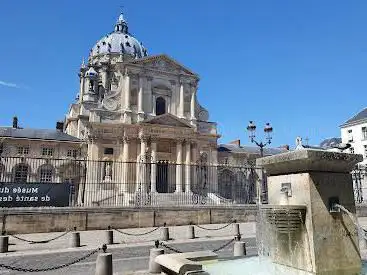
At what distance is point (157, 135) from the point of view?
38.8 metres

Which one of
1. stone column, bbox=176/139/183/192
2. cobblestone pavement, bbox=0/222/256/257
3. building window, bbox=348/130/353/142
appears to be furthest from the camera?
building window, bbox=348/130/353/142

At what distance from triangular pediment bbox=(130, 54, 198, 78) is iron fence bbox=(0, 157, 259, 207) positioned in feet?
45.6

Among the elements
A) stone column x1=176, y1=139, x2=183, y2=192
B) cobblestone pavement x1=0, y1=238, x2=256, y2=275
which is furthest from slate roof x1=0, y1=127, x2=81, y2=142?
cobblestone pavement x1=0, y1=238, x2=256, y2=275

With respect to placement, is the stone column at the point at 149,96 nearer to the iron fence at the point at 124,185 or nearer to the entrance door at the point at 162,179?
the entrance door at the point at 162,179

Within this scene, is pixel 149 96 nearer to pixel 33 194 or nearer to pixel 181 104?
pixel 181 104

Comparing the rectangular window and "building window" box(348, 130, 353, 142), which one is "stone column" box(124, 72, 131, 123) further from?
"building window" box(348, 130, 353, 142)

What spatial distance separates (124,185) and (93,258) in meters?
20.1

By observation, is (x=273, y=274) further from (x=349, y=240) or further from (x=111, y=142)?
(x=111, y=142)

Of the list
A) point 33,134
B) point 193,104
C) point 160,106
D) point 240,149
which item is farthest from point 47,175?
point 240,149

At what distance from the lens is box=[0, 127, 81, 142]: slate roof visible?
4250 centimetres

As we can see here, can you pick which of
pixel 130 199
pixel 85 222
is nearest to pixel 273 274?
pixel 85 222

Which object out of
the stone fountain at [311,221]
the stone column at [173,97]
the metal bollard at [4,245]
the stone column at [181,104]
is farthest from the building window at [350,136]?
the stone fountain at [311,221]

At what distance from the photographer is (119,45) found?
7006cm

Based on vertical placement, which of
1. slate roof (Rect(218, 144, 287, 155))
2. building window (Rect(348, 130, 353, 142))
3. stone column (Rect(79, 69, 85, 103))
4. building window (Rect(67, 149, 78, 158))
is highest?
stone column (Rect(79, 69, 85, 103))
